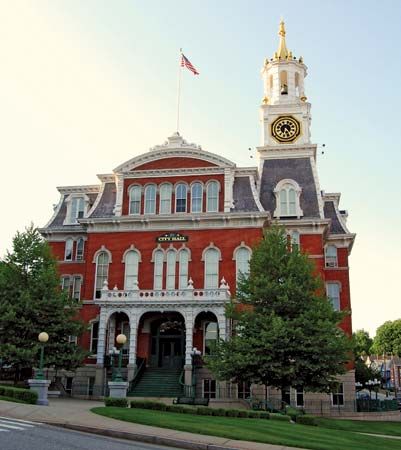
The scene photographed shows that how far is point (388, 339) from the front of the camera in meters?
103

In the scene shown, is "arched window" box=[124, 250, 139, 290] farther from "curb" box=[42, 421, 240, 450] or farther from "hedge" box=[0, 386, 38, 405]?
"curb" box=[42, 421, 240, 450]

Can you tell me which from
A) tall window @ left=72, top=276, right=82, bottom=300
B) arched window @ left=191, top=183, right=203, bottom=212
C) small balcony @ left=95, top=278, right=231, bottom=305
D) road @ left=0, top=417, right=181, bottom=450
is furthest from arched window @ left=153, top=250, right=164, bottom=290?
road @ left=0, top=417, right=181, bottom=450

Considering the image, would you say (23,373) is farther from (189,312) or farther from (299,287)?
(299,287)

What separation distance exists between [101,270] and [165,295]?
677 cm

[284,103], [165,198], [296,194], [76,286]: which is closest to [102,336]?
[76,286]

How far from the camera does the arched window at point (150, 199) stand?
41.5m

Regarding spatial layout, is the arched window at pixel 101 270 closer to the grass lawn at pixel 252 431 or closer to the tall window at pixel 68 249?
the tall window at pixel 68 249

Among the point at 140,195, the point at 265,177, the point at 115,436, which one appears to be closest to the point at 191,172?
the point at 140,195

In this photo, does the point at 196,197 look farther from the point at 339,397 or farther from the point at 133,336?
the point at 339,397

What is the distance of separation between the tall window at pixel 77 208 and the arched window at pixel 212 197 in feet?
36.4

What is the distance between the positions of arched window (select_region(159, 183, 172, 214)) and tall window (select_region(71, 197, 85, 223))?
25.2 ft

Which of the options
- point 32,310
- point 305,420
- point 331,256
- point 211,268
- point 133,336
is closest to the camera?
point 305,420

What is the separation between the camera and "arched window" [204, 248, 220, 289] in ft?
128

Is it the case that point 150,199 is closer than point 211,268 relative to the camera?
No
